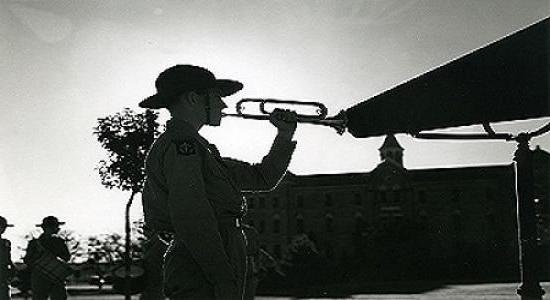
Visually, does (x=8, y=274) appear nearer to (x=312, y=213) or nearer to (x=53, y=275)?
(x=53, y=275)

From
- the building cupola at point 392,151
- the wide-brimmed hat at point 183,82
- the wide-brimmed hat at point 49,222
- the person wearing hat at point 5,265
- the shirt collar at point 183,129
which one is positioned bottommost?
the person wearing hat at point 5,265

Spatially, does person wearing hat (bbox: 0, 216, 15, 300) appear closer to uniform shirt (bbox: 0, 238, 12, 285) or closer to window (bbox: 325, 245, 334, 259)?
uniform shirt (bbox: 0, 238, 12, 285)

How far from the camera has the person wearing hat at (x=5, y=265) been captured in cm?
934

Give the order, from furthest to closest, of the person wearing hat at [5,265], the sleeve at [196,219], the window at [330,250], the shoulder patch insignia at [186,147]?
the window at [330,250], the person wearing hat at [5,265], the shoulder patch insignia at [186,147], the sleeve at [196,219]

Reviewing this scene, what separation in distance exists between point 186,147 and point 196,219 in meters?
0.35

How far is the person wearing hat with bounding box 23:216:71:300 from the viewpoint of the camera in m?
9.52

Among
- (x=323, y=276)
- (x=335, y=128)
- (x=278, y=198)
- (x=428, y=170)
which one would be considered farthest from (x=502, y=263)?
(x=335, y=128)

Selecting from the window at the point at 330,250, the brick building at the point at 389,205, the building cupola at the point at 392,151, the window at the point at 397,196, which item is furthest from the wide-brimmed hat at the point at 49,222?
the building cupola at the point at 392,151

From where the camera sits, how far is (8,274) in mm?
9664

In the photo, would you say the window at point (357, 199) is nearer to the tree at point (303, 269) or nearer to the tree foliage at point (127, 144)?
the tree at point (303, 269)

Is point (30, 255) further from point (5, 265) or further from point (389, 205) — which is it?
point (389, 205)

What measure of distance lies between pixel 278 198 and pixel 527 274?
82.7 meters

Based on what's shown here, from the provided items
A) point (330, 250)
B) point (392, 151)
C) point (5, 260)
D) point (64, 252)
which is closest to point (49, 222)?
point (64, 252)

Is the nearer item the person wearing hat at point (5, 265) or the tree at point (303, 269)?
the person wearing hat at point (5, 265)
